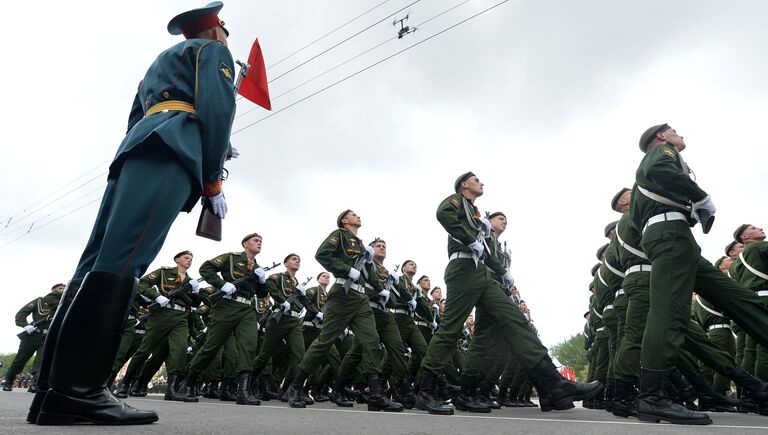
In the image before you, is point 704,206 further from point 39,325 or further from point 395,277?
point 39,325

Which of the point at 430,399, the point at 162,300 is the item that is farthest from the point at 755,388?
the point at 162,300

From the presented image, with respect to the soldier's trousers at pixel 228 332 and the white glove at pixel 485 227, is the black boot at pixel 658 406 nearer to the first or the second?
Result: the white glove at pixel 485 227

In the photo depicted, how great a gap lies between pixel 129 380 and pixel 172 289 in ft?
5.99

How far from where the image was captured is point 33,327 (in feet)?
40.8

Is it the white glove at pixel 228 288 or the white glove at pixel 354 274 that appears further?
the white glove at pixel 228 288

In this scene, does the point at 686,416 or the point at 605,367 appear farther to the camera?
the point at 605,367

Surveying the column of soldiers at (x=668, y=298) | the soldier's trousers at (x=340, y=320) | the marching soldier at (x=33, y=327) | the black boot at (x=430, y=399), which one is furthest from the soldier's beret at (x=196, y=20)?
the marching soldier at (x=33, y=327)

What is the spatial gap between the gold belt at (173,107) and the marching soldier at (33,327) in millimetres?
11230

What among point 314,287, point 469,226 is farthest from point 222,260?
point 469,226

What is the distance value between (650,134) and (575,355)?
56.8 metres

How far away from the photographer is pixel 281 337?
9.02 meters

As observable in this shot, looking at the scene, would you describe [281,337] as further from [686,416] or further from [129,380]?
[686,416]

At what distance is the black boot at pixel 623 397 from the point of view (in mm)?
4699

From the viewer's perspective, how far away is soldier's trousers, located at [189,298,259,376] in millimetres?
7352
